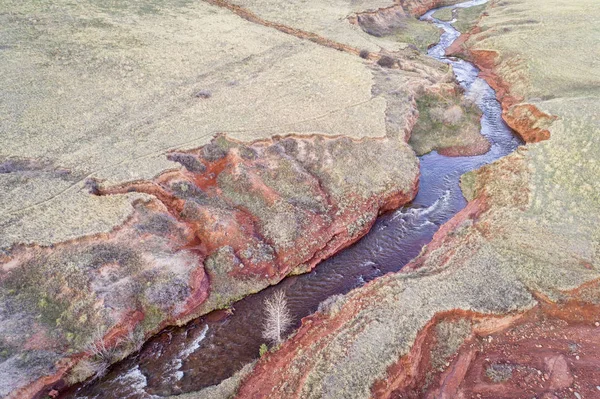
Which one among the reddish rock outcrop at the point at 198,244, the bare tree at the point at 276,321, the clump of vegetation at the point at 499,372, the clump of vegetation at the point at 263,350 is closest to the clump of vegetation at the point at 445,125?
the reddish rock outcrop at the point at 198,244

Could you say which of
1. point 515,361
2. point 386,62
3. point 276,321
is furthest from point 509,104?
point 276,321

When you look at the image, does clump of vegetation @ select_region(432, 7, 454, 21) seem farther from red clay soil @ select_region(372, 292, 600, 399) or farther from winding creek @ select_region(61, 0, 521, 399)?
red clay soil @ select_region(372, 292, 600, 399)

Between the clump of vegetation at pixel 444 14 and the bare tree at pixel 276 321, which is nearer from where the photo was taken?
the bare tree at pixel 276 321

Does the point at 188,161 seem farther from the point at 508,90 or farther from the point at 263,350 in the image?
the point at 508,90

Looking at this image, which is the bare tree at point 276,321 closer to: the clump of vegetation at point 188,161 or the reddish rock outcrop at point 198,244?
the reddish rock outcrop at point 198,244

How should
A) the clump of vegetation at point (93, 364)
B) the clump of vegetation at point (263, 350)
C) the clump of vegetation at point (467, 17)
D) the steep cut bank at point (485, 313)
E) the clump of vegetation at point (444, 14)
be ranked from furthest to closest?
the clump of vegetation at point (444, 14) < the clump of vegetation at point (467, 17) < the clump of vegetation at point (263, 350) < the clump of vegetation at point (93, 364) < the steep cut bank at point (485, 313)

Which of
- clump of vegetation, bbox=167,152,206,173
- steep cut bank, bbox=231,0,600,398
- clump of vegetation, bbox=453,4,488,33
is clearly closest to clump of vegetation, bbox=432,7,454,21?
clump of vegetation, bbox=453,4,488,33
